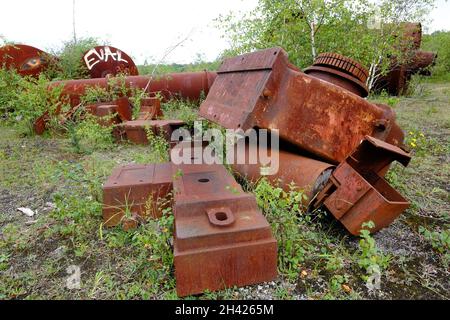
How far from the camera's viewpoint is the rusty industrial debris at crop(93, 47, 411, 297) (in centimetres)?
155

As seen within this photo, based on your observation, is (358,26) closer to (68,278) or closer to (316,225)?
(316,225)

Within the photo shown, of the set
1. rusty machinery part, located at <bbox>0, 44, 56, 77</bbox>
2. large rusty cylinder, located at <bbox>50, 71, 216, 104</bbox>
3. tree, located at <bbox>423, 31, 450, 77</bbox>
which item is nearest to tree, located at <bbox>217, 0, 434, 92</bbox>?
large rusty cylinder, located at <bbox>50, 71, 216, 104</bbox>

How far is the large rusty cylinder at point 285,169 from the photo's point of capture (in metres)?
2.11

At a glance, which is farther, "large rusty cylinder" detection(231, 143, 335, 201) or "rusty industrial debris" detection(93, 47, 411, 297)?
"large rusty cylinder" detection(231, 143, 335, 201)

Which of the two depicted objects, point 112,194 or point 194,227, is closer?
point 194,227

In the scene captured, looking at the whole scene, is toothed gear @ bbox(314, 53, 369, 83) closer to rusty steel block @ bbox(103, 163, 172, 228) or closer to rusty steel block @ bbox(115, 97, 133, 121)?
rusty steel block @ bbox(103, 163, 172, 228)

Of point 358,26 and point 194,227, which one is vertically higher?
point 358,26

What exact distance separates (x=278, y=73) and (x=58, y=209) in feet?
6.61

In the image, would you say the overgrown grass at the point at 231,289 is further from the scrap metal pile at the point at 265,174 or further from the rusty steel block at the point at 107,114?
the rusty steel block at the point at 107,114

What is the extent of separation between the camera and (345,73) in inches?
104

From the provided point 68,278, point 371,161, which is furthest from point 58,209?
point 371,161

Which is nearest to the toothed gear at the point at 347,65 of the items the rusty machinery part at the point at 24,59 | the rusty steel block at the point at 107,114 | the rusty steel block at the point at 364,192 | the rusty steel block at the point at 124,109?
the rusty steel block at the point at 364,192
